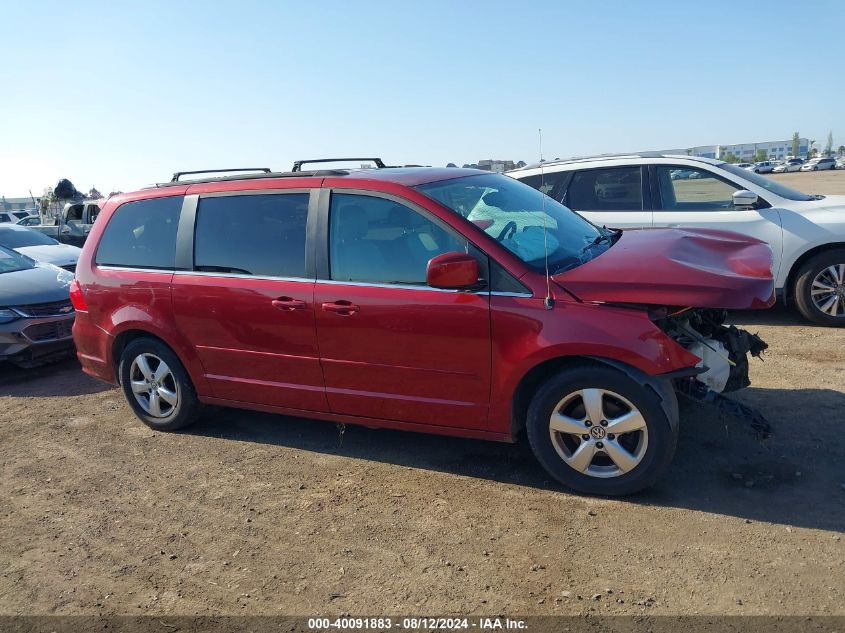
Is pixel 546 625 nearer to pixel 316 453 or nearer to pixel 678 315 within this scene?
pixel 678 315

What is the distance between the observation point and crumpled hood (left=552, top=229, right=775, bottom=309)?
3.63 m

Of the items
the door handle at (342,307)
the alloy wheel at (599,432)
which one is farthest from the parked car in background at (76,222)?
the alloy wheel at (599,432)

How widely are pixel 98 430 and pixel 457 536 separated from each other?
11.3 ft

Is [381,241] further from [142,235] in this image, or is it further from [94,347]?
[94,347]

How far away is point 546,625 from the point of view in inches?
114

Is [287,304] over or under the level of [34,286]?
over

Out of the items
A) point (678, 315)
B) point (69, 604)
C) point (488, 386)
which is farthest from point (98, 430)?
point (678, 315)

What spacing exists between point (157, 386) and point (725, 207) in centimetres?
584

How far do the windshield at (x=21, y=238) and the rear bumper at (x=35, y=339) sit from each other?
215 inches

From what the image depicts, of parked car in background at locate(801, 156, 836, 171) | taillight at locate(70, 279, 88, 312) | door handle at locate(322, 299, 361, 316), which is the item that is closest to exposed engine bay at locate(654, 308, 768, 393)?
door handle at locate(322, 299, 361, 316)

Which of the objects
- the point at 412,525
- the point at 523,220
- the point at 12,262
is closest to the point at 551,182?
the point at 523,220

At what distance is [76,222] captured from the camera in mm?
17516

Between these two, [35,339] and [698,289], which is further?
[35,339]

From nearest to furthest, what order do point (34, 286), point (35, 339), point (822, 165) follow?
point (35, 339) → point (34, 286) → point (822, 165)
